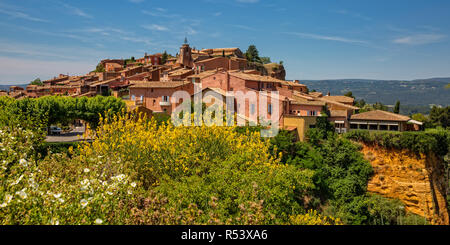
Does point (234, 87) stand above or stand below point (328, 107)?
above

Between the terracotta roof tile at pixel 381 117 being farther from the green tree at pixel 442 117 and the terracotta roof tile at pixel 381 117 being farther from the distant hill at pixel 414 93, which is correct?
the distant hill at pixel 414 93

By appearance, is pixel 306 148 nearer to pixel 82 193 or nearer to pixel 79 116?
pixel 79 116

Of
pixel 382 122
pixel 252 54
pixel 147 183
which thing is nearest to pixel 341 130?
pixel 382 122

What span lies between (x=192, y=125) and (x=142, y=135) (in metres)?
3.02

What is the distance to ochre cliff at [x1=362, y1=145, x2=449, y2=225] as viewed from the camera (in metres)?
30.1

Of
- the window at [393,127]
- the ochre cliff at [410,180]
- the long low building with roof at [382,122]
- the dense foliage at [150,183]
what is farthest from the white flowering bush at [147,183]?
the window at [393,127]

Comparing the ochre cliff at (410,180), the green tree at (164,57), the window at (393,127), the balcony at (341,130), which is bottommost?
the ochre cliff at (410,180)

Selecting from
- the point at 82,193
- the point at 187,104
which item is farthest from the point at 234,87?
the point at 82,193

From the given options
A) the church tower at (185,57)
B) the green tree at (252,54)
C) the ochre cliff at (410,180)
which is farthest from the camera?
the green tree at (252,54)

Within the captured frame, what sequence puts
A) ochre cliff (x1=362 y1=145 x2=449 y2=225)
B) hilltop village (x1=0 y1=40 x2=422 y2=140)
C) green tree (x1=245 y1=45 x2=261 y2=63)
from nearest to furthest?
1. ochre cliff (x1=362 y1=145 x2=449 y2=225)
2. hilltop village (x1=0 y1=40 x2=422 y2=140)
3. green tree (x1=245 y1=45 x2=261 y2=63)

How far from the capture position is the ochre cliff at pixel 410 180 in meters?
30.1

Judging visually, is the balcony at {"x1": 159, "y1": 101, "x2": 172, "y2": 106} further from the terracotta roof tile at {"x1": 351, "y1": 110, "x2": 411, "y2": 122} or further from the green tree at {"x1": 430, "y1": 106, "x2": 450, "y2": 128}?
the green tree at {"x1": 430, "y1": 106, "x2": 450, "y2": 128}

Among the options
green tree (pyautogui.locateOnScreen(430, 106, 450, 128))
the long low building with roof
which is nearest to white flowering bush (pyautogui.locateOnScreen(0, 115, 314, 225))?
the long low building with roof
